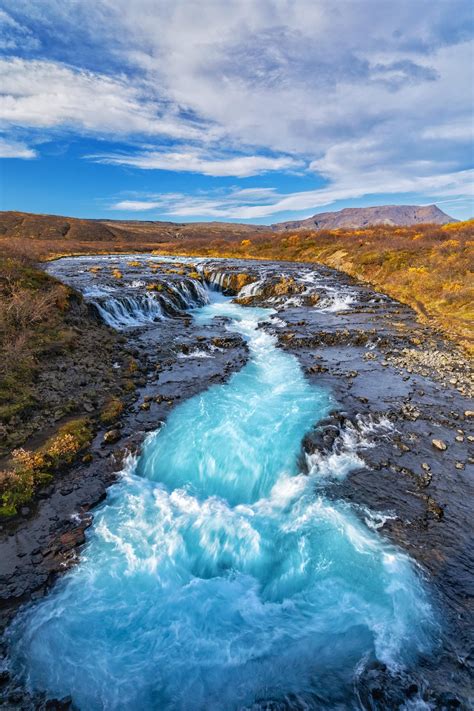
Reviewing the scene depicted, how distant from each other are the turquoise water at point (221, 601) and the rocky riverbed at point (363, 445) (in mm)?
508

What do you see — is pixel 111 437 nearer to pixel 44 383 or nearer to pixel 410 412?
pixel 44 383

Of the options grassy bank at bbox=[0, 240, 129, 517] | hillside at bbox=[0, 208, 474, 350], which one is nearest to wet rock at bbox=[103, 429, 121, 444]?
grassy bank at bbox=[0, 240, 129, 517]

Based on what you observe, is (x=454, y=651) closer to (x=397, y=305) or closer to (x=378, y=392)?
(x=378, y=392)

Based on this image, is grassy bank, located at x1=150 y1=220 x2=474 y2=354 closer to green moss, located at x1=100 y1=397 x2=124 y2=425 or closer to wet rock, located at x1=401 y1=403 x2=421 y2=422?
wet rock, located at x1=401 y1=403 x2=421 y2=422

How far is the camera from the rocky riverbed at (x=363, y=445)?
7.64m

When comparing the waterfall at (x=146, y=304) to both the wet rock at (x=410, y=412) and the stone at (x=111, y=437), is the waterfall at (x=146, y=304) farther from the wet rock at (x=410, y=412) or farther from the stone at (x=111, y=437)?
the wet rock at (x=410, y=412)

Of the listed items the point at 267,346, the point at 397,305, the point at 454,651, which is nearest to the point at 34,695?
the point at 454,651

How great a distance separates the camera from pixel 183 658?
7.16m

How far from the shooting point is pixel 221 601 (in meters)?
8.28

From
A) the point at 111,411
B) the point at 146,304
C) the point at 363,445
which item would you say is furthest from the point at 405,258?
the point at 111,411

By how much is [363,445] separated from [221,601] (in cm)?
735

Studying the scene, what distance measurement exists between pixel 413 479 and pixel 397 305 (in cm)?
2553

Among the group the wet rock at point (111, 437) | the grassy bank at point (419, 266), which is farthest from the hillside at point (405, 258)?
the wet rock at point (111, 437)

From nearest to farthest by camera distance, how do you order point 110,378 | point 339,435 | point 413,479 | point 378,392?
point 413,479 < point 339,435 < point 378,392 < point 110,378
